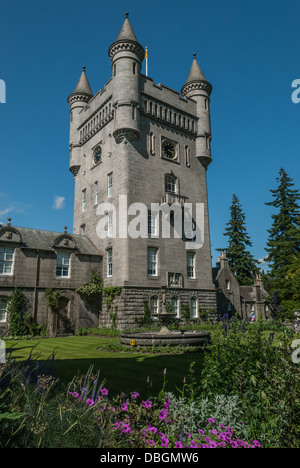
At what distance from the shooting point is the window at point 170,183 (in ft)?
95.6

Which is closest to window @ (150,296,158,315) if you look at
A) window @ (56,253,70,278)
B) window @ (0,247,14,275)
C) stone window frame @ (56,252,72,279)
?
stone window frame @ (56,252,72,279)

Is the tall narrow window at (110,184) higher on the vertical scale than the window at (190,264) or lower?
higher

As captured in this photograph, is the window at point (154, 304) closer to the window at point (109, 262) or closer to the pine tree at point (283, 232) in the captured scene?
the window at point (109, 262)

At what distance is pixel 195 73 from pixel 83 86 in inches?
480

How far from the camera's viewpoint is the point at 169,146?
30344mm

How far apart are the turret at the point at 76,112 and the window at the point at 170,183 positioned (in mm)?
10271

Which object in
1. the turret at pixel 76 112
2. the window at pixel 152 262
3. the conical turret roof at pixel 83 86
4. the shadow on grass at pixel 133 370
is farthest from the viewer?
the conical turret roof at pixel 83 86

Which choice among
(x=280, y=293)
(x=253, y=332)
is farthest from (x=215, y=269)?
(x=253, y=332)

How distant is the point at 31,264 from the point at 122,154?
36.5ft

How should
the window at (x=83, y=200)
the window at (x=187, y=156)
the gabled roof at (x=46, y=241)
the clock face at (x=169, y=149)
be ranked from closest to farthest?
the gabled roof at (x=46, y=241)
the clock face at (x=169, y=149)
the window at (x=187, y=156)
the window at (x=83, y=200)

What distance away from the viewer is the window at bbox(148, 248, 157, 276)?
2627 centimetres

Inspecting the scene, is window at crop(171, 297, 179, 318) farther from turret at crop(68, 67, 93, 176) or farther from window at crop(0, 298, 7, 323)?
turret at crop(68, 67, 93, 176)

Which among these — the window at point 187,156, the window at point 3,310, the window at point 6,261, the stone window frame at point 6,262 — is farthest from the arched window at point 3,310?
the window at point 187,156
